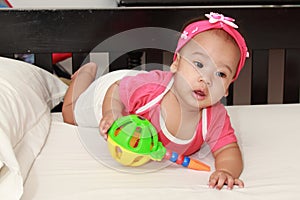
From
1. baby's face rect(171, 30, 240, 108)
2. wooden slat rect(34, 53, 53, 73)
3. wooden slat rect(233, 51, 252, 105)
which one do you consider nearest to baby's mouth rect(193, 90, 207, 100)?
baby's face rect(171, 30, 240, 108)

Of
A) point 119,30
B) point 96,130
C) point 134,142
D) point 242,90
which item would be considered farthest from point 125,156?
point 242,90

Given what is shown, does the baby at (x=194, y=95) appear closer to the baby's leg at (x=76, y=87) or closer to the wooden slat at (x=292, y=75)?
the baby's leg at (x=76, y=87)

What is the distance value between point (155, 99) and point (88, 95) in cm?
26

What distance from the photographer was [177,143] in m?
1.01

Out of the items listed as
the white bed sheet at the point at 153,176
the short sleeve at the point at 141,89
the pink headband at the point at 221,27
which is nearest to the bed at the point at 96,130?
the white bed sheet at the point at 153,176

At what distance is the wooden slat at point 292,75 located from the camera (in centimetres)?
151

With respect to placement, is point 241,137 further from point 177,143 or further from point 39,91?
point 39,91

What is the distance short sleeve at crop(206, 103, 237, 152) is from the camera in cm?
102

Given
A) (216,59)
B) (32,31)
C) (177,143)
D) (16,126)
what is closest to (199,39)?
(216,59)

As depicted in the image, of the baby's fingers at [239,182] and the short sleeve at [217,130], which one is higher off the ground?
the short sleeve at [217,130]

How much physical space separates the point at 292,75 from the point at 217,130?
582mm

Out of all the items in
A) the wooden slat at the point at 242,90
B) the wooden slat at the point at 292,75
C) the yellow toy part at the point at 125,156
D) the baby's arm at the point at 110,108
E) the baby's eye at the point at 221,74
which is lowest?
the wooden slat at the point at 242,90

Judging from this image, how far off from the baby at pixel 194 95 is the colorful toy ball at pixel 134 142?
0.03 metres

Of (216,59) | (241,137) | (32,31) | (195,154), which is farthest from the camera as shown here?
(32,31)
